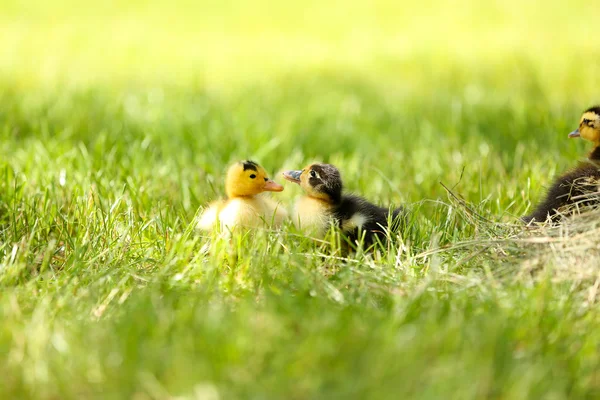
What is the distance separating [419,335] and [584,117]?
81.9 inches

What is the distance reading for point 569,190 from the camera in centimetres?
395

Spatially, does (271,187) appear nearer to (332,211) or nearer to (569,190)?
(332,211)

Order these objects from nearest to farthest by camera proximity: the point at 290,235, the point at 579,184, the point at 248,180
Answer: the point at 290,235
the point at 579,184
the point at 248,180

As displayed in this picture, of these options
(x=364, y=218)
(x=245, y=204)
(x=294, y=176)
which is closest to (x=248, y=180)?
(x=245, y=204)

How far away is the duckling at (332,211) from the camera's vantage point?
3941 mm

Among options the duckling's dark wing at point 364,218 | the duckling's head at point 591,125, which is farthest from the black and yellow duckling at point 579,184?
the duckling's dark wing at point 364,218

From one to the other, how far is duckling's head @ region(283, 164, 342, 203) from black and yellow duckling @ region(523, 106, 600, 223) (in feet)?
3.10

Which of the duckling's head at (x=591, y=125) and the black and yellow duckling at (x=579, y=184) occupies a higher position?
the duckling's head at (x=591, y=125)

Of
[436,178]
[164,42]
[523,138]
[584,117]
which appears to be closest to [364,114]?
[523,138]

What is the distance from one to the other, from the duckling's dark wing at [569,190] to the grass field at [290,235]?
0.85ft

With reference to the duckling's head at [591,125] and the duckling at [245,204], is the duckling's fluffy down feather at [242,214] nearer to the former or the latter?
the duckling at [245,204]

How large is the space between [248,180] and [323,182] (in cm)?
38

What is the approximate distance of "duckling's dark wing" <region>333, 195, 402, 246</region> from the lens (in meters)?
3.95

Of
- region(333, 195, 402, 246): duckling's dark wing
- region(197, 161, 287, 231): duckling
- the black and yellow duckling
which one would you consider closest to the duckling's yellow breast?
region(197, 161, 287, 231): duckling
